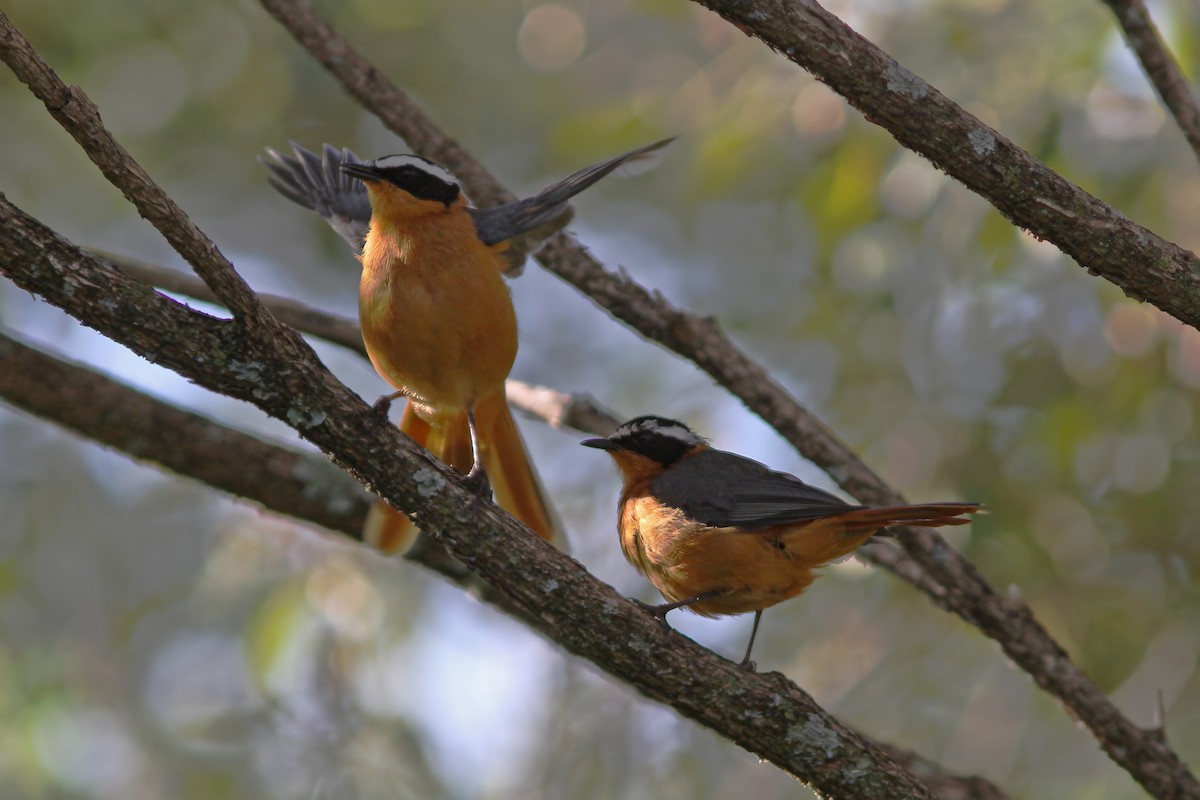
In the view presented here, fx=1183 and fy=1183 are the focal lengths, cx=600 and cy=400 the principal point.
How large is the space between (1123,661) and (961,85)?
3061 millimetres

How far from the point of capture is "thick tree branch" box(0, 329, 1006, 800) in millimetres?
5508

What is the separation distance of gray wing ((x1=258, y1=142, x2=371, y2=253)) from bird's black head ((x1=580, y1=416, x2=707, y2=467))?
1.53 meters

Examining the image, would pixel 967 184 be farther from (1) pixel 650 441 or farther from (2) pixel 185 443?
(2) pixel 185 443

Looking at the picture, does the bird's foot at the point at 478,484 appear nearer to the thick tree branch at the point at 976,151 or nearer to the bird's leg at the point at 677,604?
the bird's leg at the point at 677,604

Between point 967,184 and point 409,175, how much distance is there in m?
2.42

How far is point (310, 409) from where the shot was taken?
11.0 feet

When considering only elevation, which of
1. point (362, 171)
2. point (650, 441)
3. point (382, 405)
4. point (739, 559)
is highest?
point (362, 171)

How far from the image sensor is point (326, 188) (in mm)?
6008

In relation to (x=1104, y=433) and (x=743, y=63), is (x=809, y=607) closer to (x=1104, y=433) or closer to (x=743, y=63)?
(x=1104, y=433)

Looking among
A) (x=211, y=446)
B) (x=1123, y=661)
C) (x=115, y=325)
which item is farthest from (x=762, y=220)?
(x=115, y=325)

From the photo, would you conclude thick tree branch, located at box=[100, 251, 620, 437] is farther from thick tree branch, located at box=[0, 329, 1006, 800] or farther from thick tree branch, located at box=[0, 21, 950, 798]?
thick tree branch, located at box=[0, 21, 950, 798]

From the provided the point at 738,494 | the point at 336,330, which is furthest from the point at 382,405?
the point at 336,330

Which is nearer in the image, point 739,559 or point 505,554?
point 505,554

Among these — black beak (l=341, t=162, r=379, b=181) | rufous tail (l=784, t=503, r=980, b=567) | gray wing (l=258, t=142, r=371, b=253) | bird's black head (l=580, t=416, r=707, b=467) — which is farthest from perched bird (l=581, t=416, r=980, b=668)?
gray wing (l=258, t=142, r=371, b=253)
